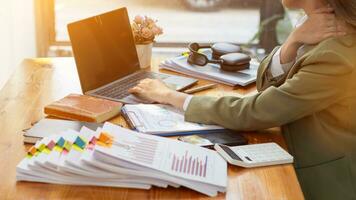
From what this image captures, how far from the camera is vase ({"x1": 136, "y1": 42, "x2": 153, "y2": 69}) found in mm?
2076

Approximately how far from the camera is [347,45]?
1.43 metres

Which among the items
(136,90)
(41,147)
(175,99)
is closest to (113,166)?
(41,147)

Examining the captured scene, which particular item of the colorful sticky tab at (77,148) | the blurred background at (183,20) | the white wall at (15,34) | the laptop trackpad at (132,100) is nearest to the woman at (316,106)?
the laptop trackpad at (132,100)

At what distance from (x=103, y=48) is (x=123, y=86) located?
15cm

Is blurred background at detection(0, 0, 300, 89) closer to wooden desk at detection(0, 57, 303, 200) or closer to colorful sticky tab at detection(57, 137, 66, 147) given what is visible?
wooden desk at detection(0, 57, 303, 200)

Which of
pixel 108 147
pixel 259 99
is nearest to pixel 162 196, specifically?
pixel 108 147

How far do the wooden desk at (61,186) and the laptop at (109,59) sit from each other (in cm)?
8

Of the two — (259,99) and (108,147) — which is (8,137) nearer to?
(108,147)

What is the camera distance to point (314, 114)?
4.89 feet

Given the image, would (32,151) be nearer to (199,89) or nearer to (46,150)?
(46,150)

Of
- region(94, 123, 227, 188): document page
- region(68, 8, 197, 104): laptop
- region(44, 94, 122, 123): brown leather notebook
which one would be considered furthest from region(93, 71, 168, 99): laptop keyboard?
region(94, 123, 227, 188): document page

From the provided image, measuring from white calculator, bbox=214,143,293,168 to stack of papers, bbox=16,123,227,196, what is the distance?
6 cm

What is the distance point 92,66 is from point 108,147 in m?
0.64

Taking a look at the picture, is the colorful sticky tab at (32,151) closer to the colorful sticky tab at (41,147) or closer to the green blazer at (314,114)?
the colorful sticky tab at (41,147)
